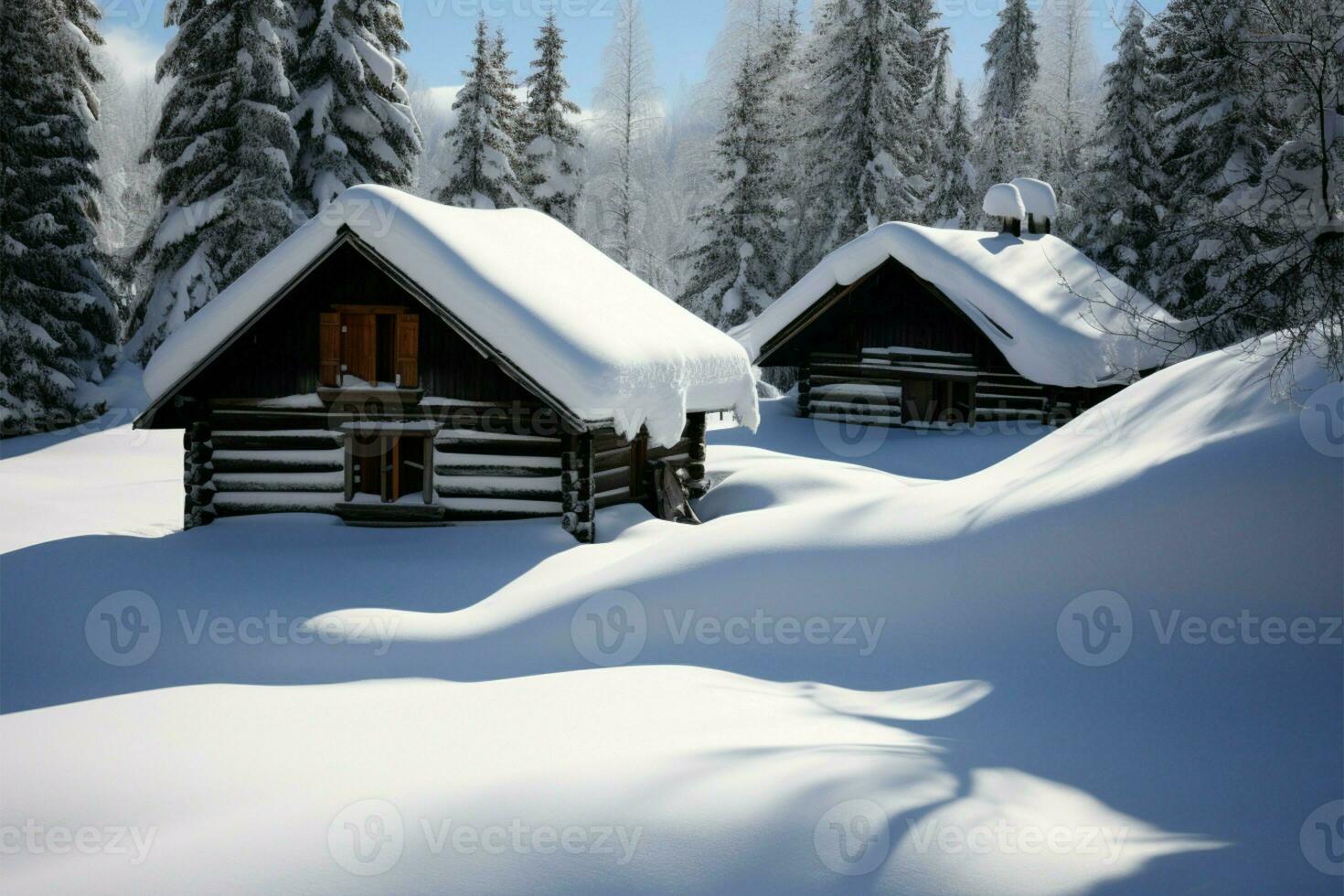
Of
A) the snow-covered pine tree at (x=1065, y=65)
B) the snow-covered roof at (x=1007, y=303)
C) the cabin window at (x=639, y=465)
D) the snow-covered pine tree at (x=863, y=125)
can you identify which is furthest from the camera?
the snow-covered pine tree at (x=1065, y=65)

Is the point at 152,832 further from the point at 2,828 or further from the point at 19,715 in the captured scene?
the point at 19,715

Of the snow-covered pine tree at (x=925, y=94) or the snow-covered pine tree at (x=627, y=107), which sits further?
the snow-covered pine tree at (x=627, y=107)

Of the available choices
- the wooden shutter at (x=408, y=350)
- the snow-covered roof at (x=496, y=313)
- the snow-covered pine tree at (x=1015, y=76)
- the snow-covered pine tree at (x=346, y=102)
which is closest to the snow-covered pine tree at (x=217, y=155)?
the snow-covered pine tree at (x=346, y=102)

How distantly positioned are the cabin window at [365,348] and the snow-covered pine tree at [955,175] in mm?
28668

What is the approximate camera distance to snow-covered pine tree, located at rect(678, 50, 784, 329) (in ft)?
123

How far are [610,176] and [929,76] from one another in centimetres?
1623

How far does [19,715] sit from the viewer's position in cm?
764

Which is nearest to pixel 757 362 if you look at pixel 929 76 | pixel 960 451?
pixel 960 451

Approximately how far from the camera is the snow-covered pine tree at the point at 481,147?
3491 cm

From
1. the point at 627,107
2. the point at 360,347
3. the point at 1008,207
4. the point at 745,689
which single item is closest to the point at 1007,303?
the point at 1008,207

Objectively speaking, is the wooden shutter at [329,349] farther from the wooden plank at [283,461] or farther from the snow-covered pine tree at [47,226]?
the snow-covered pine tree at [47,226]

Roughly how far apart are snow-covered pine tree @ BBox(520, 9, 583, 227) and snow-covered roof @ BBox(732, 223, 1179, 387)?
47.7 ft

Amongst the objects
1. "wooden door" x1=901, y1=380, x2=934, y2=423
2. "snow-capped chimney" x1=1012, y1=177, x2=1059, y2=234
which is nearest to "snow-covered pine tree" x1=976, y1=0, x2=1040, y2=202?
"snow-capped chimney" x1=1012, y1=177, x2=1059, y2=234

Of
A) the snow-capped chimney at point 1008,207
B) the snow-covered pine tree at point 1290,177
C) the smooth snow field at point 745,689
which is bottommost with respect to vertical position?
the smooth snow field at point 745,689
